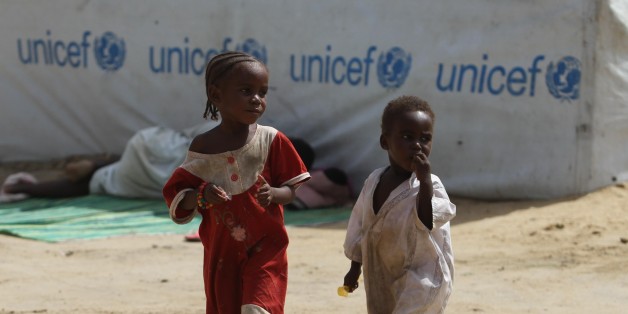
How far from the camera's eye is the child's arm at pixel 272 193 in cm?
383

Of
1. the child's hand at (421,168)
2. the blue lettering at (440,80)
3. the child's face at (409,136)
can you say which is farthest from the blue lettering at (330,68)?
the child's hand at (421,168)

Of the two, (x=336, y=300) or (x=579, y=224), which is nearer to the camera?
(x=336, y=300)

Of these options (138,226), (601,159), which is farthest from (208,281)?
(601,159)

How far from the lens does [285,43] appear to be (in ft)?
→ 31.3

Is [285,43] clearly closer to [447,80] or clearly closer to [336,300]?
[447,80]

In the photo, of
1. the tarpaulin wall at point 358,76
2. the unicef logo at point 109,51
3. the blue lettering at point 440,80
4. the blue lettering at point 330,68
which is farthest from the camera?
the unicef logo at point 109,51

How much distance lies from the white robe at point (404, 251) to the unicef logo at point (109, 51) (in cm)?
686

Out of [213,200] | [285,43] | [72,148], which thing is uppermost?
[213,200]

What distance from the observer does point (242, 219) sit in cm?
395

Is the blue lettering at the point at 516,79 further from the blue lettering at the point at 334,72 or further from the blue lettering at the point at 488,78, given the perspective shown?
the blue lettering at the point at 334,72

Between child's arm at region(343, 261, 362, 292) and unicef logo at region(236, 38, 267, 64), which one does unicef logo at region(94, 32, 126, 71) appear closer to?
unicef logo at region(236, 38, 267, 64)

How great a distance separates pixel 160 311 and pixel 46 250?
7.05 feet

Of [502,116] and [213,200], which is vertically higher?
[213,200]

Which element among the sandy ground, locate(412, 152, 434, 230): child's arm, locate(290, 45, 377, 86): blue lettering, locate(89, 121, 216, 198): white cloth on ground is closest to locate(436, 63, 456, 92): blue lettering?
locate(290, 45, 377, 86): blue lettering
